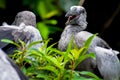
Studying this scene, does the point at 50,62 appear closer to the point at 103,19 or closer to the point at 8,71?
the point at 8,71

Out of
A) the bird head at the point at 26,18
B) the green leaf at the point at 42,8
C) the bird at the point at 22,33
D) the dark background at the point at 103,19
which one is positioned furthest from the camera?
the dark background at the point at 103,19

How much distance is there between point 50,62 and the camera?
8.64 feet

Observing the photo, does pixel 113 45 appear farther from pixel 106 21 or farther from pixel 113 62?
pixel 113 62

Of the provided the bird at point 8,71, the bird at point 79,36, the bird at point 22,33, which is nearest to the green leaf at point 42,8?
the bird at point 8,71

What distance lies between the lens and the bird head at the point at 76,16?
394 centimetres

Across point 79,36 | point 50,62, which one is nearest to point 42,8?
point 50,62

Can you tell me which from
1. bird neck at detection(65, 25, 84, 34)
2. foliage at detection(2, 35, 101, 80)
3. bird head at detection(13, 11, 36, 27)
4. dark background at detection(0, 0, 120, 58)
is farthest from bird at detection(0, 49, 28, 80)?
dark background at detection(0, 0, 120, 58)

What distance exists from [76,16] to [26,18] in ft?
2.25

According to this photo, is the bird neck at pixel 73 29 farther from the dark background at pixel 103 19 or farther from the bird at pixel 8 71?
the bird at pixel 8 71

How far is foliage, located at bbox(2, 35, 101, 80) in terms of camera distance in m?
2.58

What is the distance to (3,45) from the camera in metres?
3.65

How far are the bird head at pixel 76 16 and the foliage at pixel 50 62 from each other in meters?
1.16

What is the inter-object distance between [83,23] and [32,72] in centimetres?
154

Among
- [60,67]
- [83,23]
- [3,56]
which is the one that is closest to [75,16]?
[83,23]
